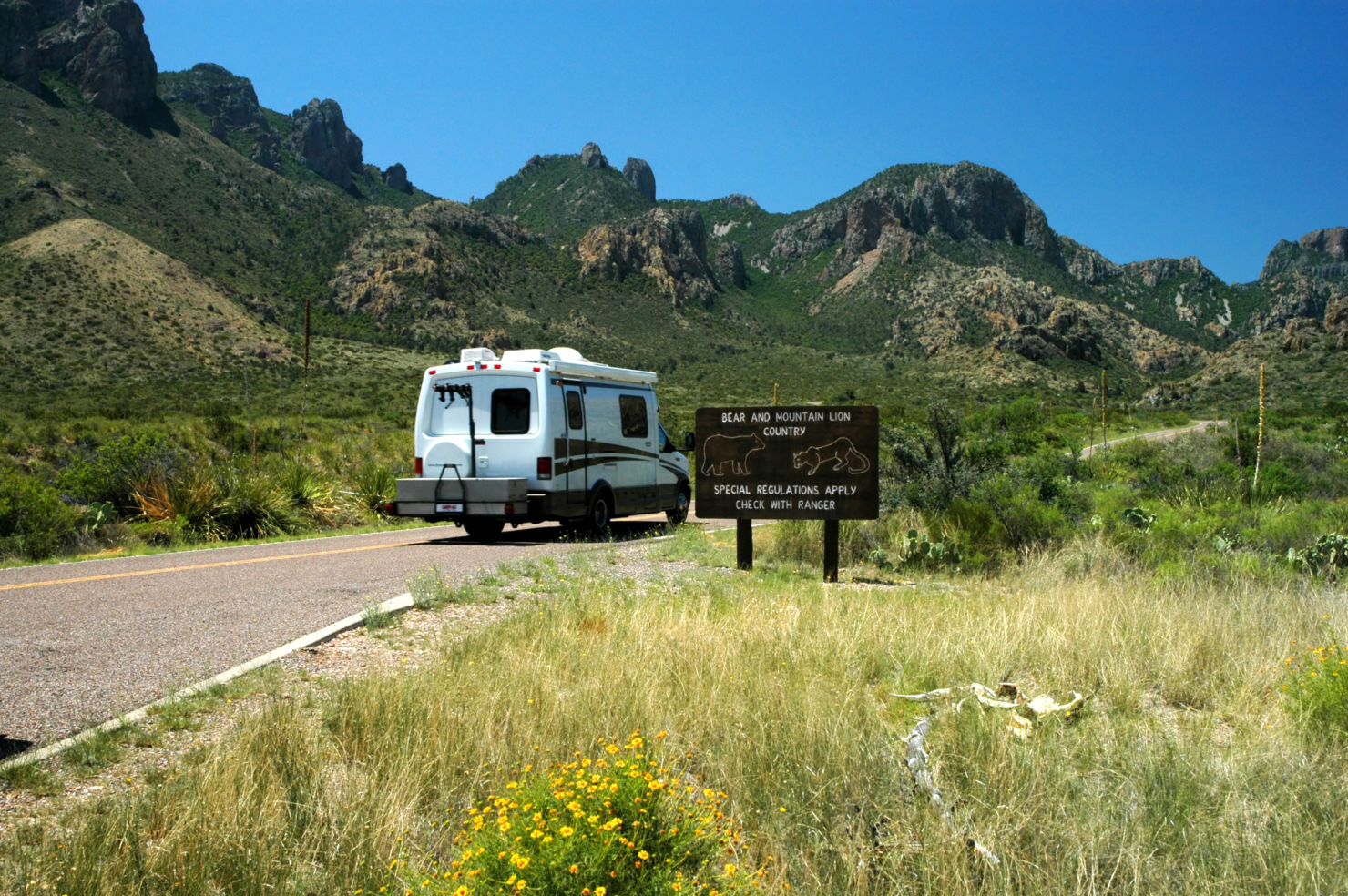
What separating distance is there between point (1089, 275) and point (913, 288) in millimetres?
64816

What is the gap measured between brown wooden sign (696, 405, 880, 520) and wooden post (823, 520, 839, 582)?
11 cm

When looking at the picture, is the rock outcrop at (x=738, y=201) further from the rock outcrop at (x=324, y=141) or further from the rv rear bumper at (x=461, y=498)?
the rv rear bumper at (x=461, y=498)

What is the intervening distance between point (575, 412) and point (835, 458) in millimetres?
5603

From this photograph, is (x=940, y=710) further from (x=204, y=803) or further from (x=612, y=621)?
(x=204, y=803)

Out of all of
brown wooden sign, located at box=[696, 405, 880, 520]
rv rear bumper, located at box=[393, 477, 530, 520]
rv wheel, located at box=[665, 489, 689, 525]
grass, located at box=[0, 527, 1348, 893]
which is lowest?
grass, located at box=[0, 527, 1348, 893]

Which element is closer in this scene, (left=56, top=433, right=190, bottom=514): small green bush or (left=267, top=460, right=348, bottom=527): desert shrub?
(left=56, top=433, right=190, bottom=514): small green bush

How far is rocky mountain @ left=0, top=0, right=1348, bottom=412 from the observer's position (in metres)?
64.8

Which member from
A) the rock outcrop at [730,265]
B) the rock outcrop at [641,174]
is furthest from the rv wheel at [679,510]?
the rock outcrop at [641,174]

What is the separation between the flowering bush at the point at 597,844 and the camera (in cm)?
307

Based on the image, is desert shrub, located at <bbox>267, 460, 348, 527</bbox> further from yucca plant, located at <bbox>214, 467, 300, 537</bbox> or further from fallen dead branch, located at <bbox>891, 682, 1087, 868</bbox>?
fallen dead branch, located at <bbox>891, 682, 1087, 868</bbox>

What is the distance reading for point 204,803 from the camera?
3627mm

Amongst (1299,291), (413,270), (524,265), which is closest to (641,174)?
(524,265)

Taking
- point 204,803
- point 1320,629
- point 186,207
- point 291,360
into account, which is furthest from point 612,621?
point 186,207

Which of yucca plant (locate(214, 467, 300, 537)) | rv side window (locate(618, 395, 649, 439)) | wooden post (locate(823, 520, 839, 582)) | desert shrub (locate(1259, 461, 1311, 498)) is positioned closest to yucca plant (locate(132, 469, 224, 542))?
yucca plant (locate(214, 467, 300, 537))
